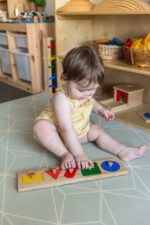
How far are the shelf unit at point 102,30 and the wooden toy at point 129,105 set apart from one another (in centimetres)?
7

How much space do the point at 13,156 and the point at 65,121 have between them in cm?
24

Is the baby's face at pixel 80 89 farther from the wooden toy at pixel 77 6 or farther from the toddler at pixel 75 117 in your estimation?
the wooden toy at pixel 77 6

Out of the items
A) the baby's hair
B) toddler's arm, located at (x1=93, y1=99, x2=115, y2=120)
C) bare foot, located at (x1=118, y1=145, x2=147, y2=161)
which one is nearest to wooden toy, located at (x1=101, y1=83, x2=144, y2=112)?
toddler's arm, located at (x1=93, y1=99, x2=115, y2=120)

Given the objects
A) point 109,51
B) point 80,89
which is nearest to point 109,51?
point 109,51

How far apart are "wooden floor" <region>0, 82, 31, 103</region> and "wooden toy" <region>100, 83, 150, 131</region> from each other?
0.62 m

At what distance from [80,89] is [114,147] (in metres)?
0.26

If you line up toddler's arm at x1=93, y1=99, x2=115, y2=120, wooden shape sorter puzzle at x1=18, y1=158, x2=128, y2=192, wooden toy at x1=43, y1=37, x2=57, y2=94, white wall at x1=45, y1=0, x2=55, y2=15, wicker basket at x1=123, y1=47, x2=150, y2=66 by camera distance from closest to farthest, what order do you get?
wooden shape sorter puzzle at x1=18, y1=158, x2=128, y2=192 → toddler's arm at x1=93, y1=99, x2=115, y2=120 → wicker basket at x1=123, y1=47, x2=150, y2=66 → wooden toy at x1=43, y1=37, x2=57, y2=94 → white wall at x1=45, y1=0, x2=55, y2=15

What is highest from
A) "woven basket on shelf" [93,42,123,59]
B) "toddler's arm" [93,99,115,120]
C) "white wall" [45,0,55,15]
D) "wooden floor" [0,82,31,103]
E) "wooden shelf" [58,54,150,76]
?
"white wall" [45,0,55,15]

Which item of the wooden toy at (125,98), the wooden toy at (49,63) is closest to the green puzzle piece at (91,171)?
the wooden toy at (125,98)

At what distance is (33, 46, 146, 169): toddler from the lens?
0.76 meters

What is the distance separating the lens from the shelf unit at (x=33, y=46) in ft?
5.38

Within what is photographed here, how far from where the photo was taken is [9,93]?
5.70 ft

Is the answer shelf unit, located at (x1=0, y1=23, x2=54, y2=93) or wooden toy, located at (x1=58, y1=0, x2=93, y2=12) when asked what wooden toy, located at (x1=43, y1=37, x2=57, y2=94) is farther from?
wooden toy, located at (x1=58, y1=0, x2=93, y2=12)

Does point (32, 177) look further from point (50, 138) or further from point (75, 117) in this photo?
point (75, 117)
